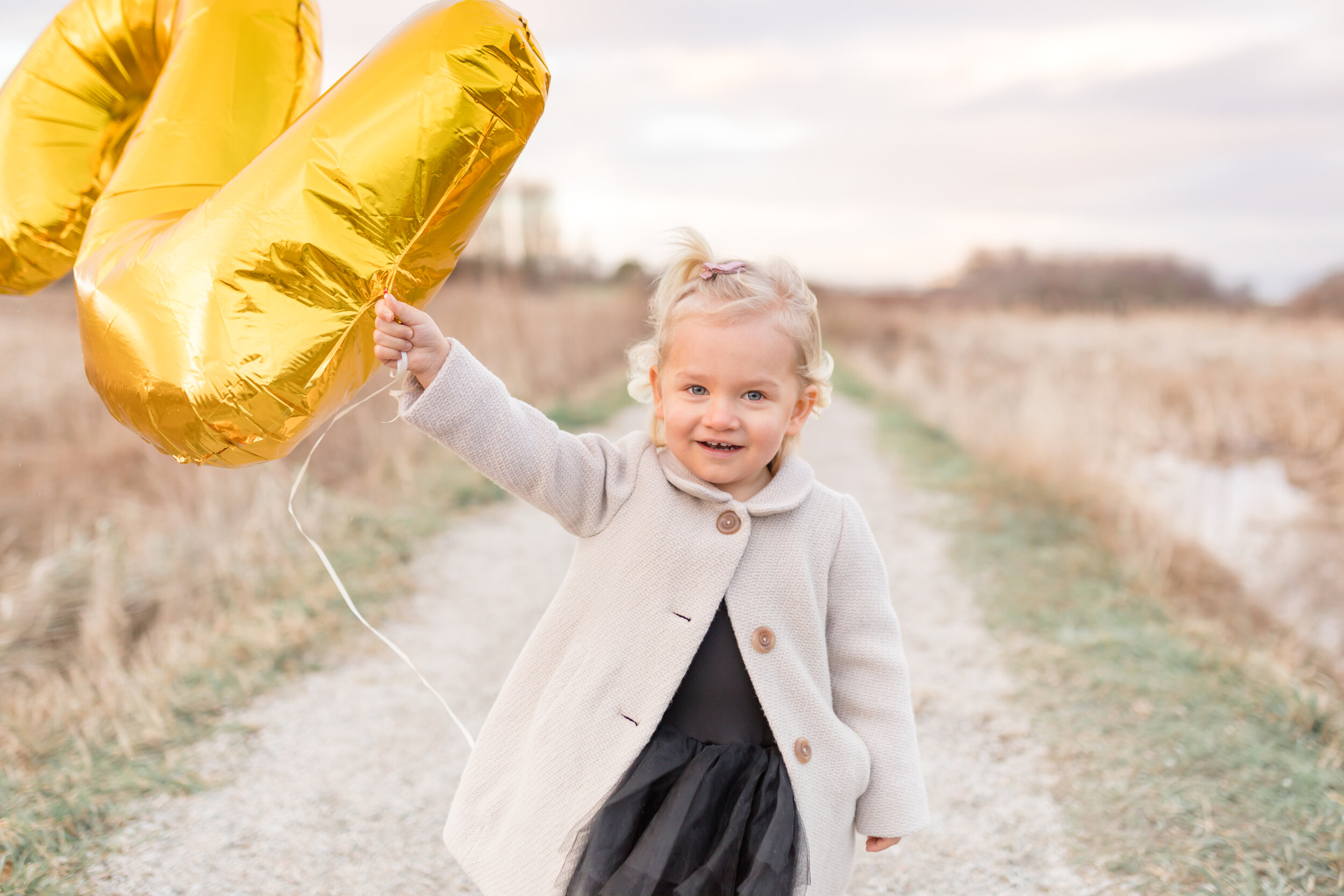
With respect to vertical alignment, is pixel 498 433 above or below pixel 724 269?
below

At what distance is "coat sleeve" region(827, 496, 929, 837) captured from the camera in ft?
5.33

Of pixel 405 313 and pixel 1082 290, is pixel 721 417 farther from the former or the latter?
pixel 1082 290

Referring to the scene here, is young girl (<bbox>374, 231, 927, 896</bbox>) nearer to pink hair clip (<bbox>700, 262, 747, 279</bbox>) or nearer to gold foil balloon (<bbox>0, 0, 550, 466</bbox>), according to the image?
pink hair clip (<bbox>700, 262, 747, 279</bbox>)

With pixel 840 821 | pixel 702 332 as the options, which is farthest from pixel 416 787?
pixel 702 332

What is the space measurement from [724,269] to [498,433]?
0.48 meters

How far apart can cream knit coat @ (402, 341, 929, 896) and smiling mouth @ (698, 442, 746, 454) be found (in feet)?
0.25

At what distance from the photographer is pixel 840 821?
159cm

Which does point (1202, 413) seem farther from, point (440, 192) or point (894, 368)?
point (440, 192)

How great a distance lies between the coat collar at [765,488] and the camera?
1.60 meters

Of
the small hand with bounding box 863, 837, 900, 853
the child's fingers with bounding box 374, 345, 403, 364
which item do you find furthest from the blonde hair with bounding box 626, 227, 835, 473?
the small hand with bounding box 863, 837, 900, 853

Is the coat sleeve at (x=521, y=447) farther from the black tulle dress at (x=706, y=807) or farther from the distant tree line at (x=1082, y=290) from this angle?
the distant tree line at (x=1082, y=290)

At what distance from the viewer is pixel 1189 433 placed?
961 centimetres

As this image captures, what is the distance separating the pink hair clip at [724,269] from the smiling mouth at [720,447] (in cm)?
29

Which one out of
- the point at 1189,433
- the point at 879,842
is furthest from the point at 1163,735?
the point at 1189,433
